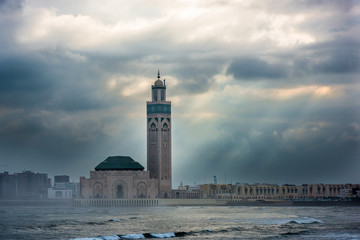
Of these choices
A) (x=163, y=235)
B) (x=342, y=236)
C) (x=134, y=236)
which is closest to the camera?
(x=134, y=236)

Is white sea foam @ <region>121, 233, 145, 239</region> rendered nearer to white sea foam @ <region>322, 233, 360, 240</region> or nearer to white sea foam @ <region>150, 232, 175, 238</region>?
white sea foam @ <region>150, 232, 175, 238</region>

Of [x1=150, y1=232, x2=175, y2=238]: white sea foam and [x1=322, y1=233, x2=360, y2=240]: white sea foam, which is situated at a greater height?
[x1=150, y1=232, x2=175, y2=238]: white sea foam

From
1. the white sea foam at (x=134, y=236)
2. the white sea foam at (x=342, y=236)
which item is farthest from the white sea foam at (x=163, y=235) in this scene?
the white sea foam at (x=342, y=236)

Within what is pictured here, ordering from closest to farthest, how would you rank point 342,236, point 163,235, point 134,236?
point 134,236 → point 342,236 → point 163,235

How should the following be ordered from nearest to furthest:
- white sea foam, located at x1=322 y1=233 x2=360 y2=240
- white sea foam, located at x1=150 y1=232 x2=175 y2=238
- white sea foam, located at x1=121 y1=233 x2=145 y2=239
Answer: white sea foam, located at x1=322 y1=233 x2=360 y2=240, white sea foam, located at x1=121 y1=233 x2=145 y2=239, white sea foam, located at x1=150 y1=232 x2=175 y2=238

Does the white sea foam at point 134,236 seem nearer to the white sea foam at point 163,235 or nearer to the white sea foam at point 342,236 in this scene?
the white sea foam at point 163,235

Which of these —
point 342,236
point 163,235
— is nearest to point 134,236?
point 163,235

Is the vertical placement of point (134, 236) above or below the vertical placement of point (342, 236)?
above

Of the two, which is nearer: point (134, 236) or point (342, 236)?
point (134, 236)

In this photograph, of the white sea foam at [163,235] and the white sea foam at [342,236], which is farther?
the white sea foam at [163,235]

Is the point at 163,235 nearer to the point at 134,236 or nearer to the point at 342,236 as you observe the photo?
the point at 134,236

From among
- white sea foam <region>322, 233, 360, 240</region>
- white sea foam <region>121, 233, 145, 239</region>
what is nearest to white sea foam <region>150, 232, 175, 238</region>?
white sea foam <region>121, 233, 145, 239</region>

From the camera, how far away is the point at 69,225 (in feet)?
398

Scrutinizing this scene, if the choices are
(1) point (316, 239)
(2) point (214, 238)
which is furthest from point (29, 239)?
(1) point (316, 239)
